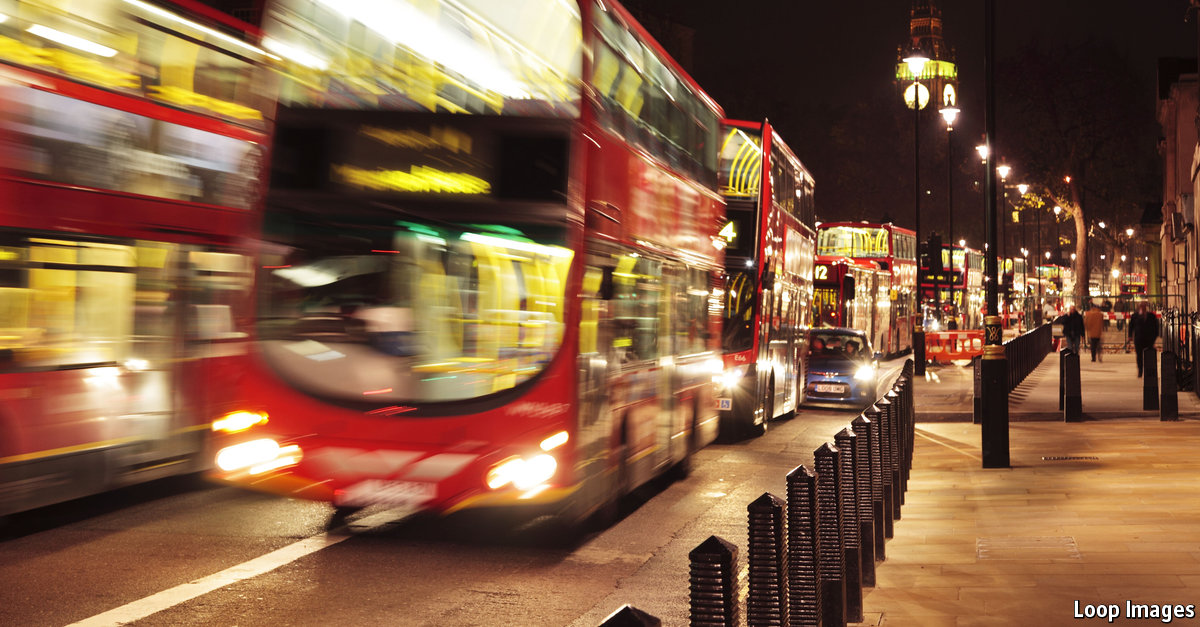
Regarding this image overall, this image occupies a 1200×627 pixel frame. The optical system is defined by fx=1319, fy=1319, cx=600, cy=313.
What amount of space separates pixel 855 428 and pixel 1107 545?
212 cm

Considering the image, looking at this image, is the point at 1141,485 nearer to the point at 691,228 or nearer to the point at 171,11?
the point at 691,228

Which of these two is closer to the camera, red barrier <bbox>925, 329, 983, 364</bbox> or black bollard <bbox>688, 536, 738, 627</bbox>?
black bollard <bbox>688, 536, 738, 627</bbox>

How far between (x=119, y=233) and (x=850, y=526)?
633 centimetres

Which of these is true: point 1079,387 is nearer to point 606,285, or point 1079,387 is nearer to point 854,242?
point 606,285

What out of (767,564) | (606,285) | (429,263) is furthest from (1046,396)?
(767,564)

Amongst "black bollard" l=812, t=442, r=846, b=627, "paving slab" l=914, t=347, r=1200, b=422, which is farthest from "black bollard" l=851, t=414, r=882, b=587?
"paving slab" l=914, t=347, r=1200, b=422

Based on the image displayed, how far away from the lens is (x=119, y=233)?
10.4m

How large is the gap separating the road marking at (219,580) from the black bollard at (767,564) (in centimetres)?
355

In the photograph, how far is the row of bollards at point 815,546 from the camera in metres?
4.19

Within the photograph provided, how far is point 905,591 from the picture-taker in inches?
304

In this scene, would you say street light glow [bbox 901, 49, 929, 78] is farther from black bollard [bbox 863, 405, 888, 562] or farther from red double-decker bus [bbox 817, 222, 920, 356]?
black bollard [bbox 863, 405, 888, 562]

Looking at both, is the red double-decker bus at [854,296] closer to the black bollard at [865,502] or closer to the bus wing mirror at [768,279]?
the bus wing mirror at [768,279]

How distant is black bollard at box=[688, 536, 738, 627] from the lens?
4168 millimetres

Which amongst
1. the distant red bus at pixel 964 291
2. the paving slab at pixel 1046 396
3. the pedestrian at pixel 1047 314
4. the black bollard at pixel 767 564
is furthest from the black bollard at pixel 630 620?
the pedestrian at pixel 1047 314
